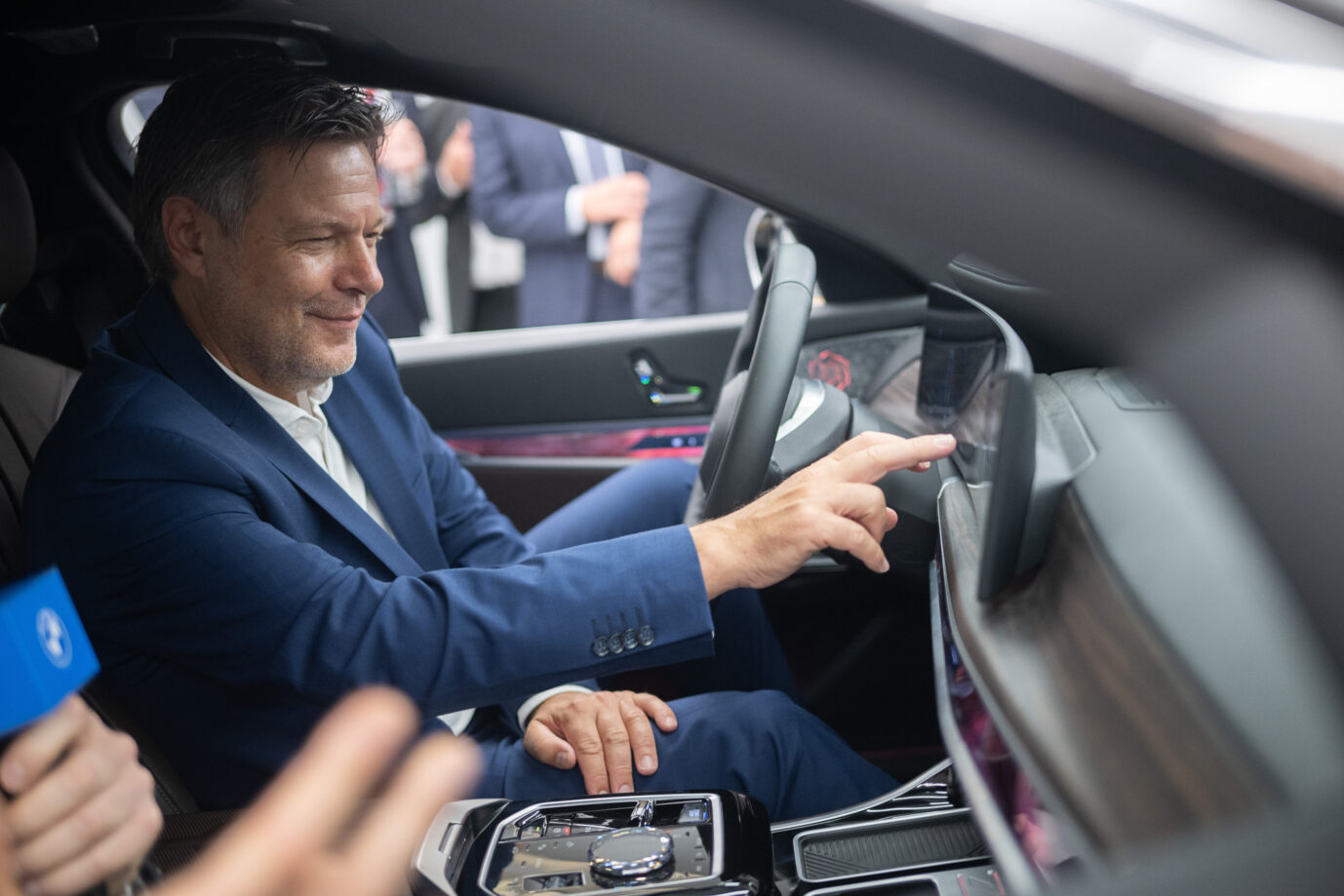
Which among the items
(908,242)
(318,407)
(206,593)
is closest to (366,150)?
(318,407)

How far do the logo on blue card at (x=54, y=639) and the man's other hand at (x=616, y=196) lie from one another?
253cm

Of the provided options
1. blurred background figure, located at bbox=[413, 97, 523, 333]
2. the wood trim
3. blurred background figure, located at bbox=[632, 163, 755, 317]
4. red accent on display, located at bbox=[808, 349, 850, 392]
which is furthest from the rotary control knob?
blurred background figure, located at bbox=[413, 97, 523, 333]

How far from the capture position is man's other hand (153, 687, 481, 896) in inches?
19.0

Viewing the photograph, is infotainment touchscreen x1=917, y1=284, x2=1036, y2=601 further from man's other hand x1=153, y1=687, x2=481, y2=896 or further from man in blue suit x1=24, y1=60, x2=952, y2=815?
man's other hand x1=153, y1=687, x2=481, y2=896

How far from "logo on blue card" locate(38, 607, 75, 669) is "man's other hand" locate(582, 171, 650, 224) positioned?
253 cm

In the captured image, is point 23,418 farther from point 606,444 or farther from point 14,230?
point 606,444

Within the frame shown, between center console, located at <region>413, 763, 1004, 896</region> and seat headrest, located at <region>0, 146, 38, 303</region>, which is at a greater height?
seat headrest, located at <region>0, 146, 38, 303</region>

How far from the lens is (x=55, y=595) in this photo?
0.53 metres

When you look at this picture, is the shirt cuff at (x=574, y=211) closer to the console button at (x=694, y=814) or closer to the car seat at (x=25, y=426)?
the car seat at (x=25, y=426)

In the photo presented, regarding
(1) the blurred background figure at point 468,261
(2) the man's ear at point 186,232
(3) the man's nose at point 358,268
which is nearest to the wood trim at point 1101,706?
(3) the man's nose at point 358,268

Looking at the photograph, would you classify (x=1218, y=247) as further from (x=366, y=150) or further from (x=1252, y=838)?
(x=366, y=150)

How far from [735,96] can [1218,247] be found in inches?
9.0

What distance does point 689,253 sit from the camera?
263cm

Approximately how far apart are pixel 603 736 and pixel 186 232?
0.73 m
